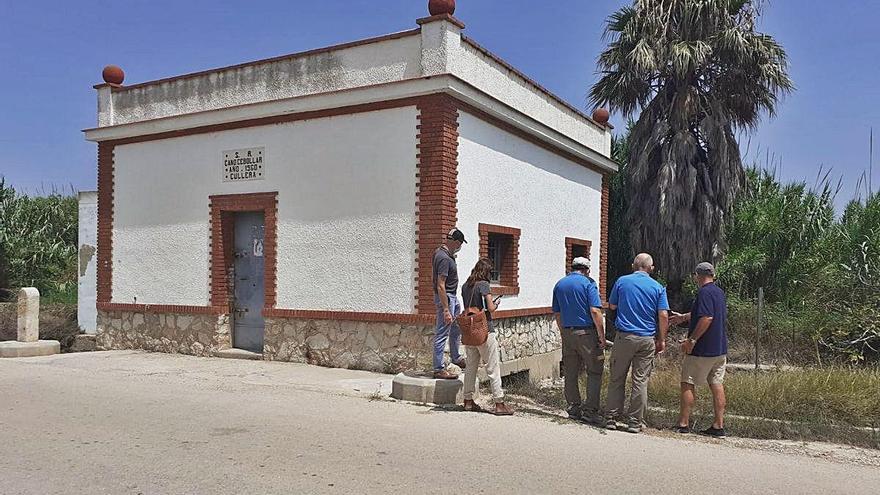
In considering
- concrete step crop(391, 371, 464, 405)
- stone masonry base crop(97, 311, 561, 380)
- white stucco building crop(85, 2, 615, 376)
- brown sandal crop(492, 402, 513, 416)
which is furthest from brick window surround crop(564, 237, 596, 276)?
brown sandal crop(492, 402, 513, 416)

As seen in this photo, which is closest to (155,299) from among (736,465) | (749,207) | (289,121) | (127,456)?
(289,121)

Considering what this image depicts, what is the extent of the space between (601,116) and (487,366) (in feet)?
33.5

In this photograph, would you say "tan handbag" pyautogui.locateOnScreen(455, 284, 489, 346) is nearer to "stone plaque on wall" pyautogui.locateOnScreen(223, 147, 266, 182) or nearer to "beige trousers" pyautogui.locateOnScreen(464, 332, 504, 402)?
"beige trousers" pyautogui.locateOnScreen(464, 332, 504, 402)

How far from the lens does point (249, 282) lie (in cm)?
1212

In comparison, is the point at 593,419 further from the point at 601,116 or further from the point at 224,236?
the point at 601,116

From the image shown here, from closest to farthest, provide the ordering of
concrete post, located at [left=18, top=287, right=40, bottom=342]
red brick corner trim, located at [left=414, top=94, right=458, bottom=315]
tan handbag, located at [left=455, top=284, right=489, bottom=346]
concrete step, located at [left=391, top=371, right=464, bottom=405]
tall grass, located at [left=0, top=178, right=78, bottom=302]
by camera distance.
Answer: tan handbag, located at [left=455, top=284, right=489, bottom=346] < concrete step, located at [left=391, top=371, right=464, bottom=405] < red brick corner trim, located at [left=414, top=94, right=458, bottom=315] < concrete post, located at [left=18, top=287, right=40, bottom=342] < tall grass, located at [left=0, top=178, right=78, bottom=302]

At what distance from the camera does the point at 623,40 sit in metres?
17.0

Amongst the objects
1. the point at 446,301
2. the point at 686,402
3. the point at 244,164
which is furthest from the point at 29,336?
the point at 686,402

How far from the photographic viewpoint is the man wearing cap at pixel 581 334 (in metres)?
7.76

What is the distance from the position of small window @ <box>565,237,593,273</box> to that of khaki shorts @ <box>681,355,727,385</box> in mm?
7012

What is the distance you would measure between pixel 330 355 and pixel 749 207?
12.2m

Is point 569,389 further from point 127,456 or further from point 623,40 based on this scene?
point 623,40

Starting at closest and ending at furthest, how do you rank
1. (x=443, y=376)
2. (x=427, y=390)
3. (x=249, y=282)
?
(x=427, y=390), (x=443, y=376), (x=249, y=282)

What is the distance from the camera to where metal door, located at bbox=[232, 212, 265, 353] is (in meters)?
12.0
